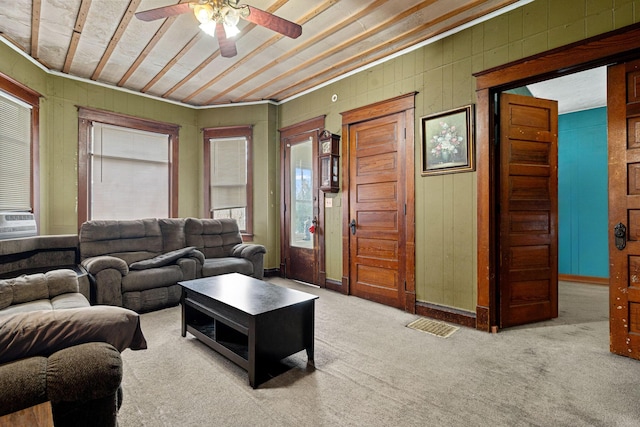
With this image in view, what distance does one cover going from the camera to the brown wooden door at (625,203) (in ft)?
7.84

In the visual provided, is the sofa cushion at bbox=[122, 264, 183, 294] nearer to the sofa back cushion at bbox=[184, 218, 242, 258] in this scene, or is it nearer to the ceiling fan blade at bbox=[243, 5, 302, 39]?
the sofa back cushion at bbox=[184, 218, 242, 258]

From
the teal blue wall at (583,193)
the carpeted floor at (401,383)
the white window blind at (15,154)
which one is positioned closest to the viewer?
the carpeted floor at (401,383)

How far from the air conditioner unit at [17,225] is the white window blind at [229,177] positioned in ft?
8.10

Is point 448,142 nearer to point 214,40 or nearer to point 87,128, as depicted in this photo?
point 214,40

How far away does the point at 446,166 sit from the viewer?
3.36 metres

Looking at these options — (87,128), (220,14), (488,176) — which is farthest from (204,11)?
(87,128)

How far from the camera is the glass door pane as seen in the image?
5012 millimetres

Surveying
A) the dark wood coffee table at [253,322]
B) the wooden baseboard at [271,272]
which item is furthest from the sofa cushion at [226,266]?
the dark wood coffee table at [253,322]

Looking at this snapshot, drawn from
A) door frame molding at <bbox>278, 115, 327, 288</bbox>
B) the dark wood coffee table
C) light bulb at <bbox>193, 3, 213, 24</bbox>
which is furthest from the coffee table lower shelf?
light bulb at <bbox>193, 3, 213, 24</bbox>

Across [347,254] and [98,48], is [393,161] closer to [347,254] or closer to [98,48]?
[347,254]

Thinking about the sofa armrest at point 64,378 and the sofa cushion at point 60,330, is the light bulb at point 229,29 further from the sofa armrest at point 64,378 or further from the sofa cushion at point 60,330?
the sofa armrest at point 64,378

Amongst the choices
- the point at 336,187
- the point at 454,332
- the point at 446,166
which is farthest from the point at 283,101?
the point at 454,332

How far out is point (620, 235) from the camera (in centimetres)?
244

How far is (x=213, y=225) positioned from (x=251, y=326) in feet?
10.1
